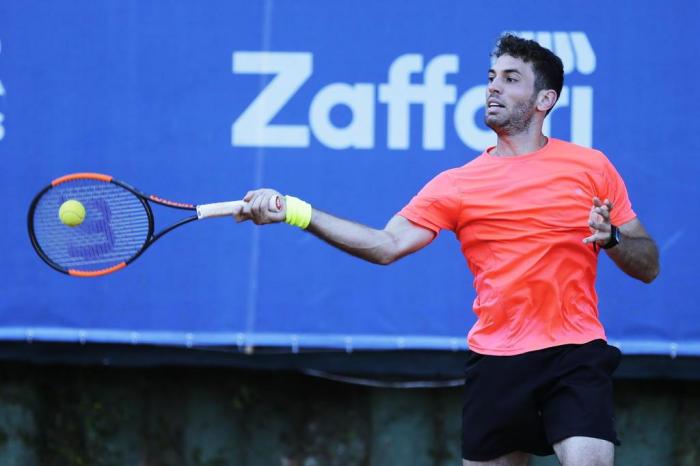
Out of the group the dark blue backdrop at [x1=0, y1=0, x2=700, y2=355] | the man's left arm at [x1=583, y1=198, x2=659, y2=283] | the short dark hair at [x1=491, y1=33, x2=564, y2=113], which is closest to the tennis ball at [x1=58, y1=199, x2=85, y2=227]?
the dark blue backdrop at [x1=0, y1=0, x2=700, y2=355]

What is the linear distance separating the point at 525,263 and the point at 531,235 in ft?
0.28

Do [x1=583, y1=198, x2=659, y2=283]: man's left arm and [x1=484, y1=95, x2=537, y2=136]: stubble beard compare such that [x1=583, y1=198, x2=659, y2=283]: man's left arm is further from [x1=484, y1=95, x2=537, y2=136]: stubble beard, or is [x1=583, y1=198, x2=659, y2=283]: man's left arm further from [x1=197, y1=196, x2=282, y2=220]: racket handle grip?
[x1=197, y1=196, x2=282, y2=220]: racket handle grip

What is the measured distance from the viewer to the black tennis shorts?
354 cm

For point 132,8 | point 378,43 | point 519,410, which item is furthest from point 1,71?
point 519,410

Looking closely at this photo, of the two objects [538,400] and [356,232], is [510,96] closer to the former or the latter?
[356,232]

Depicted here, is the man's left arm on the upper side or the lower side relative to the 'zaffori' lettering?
lower

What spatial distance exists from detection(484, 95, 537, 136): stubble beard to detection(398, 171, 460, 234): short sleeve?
228 mm

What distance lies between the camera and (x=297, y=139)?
4.82 meters

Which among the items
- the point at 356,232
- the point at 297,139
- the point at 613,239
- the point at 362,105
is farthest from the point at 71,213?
the point at 613,239

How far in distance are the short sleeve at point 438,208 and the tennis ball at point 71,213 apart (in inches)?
42.5

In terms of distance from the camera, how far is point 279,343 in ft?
15.7

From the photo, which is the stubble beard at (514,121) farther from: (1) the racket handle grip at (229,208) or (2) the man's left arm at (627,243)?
(1) the racket handle grip at (229,208)

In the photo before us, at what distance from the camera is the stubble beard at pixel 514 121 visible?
12.4 ft

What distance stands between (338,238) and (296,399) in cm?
166
